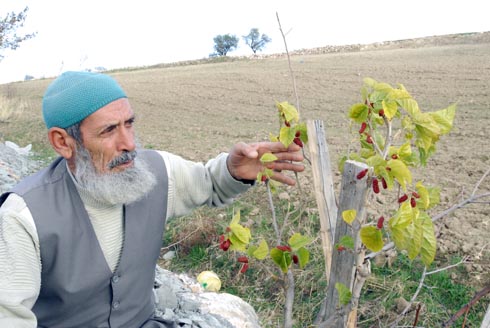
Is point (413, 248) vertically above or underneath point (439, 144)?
above

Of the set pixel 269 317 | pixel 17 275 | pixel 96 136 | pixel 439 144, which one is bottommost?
pixel 269 317

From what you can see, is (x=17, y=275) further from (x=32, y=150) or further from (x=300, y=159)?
(x=32, y=150)

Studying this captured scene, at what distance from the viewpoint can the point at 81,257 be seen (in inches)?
74.0

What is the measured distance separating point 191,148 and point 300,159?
17.3 feet

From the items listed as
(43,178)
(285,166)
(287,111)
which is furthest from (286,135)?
(43,178)

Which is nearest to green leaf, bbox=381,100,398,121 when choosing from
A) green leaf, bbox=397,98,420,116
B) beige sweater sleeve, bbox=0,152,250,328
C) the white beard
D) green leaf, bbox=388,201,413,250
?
green leaf, bbox=397,98,420,116

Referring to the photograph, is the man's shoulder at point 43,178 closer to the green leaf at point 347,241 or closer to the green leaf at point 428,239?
the green leaf at point 347,241

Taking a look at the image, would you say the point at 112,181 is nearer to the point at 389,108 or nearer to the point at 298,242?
the point at 298,242

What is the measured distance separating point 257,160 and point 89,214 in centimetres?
75

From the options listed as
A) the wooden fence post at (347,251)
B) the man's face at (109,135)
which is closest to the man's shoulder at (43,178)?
the man's face at (109,135)

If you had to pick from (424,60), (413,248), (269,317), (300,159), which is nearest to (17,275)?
(300,159)

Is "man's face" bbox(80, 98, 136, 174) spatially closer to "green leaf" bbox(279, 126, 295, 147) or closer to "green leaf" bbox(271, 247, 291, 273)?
"green leaf" bbox(279, 126, 295, 147)

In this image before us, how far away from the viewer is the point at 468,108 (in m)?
7.91

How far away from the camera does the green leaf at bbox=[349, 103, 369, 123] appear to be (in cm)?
157
